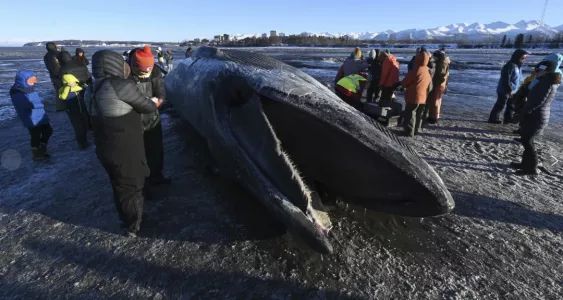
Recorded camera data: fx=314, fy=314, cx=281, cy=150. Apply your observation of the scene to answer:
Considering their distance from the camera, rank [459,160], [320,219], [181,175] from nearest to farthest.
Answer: [320,219] < [181,175] < [459,160]

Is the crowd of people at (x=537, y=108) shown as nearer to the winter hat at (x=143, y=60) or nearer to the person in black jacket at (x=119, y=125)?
the person in black jacket at (x=119, y=125)

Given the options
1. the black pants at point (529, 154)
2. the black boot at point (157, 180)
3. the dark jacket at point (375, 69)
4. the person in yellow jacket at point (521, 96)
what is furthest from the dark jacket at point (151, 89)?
the person in yellow jacket at point (521, 96)

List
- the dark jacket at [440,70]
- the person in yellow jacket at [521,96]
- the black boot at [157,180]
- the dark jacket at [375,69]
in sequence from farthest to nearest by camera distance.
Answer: the dark jacket at [375,69] < the dark jacket at [440,70] < the person in yellow jacket at [521,96] < the black boot at [157,180]

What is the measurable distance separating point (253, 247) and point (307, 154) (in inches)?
41.8

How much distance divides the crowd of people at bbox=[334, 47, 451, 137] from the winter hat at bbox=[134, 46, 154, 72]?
3.95m

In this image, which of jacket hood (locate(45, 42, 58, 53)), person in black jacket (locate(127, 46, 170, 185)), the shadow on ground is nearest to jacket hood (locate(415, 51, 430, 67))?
person in black jacket (locate(127, 46, 170, 185))

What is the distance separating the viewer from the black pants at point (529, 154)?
15.5ft

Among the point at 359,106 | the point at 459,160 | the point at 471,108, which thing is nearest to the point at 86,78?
the point at 359,106

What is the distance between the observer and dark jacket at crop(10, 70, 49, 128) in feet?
16.5

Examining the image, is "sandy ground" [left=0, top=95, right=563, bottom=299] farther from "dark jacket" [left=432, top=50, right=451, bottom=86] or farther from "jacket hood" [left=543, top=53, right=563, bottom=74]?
"dark jacket" [left=432, top=50, right=451, bottom=86]

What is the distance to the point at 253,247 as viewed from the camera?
3.10 m

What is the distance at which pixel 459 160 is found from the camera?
5.35 m

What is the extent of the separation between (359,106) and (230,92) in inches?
172

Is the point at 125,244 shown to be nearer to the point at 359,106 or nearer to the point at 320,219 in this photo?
the point at 320,219
